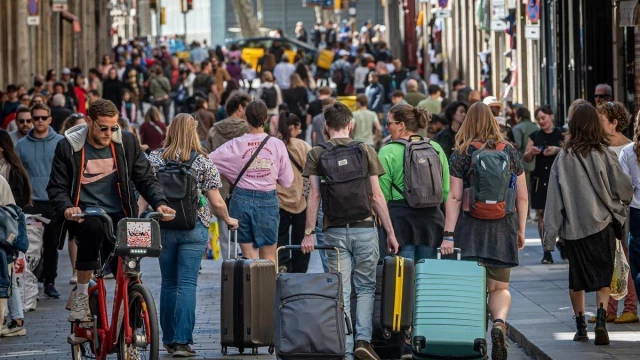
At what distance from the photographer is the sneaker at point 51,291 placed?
15.0m

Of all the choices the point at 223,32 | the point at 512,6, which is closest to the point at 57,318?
the point at 512,6

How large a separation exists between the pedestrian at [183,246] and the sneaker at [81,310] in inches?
45.7

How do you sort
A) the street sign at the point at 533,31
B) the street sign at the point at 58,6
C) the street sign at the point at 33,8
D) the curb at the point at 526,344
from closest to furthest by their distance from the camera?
the curb at the point at 526,344 → the street sign at the point at 533,31 → the street sign at the point at 33,8 → the street sign at the point at 58,6

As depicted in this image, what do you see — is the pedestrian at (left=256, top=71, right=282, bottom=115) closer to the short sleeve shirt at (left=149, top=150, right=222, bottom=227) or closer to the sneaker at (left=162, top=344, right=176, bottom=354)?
the short sleeve shirt at (left=149, top=150, right=222, bottom=227)

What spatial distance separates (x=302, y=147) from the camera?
48.2ft

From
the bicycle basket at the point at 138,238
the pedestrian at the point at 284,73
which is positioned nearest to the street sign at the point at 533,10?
the pedestrian at the point at 284,73

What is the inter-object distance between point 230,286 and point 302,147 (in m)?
4.13

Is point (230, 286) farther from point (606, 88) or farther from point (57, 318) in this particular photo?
point (606, 88)

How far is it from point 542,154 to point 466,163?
6.57 metres

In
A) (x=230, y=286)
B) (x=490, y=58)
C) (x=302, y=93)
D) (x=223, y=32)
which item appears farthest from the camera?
(x=223, y=32)

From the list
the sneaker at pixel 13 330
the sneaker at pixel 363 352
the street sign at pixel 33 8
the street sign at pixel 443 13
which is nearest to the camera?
the sneaker at pixel 363 352

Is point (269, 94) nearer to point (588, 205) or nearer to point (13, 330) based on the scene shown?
point (13, 330)

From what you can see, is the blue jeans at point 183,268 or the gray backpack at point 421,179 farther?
the blue jeans at point 183,268

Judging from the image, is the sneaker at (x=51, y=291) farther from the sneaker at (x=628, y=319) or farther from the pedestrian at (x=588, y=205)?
the pedestrian at (x=588, y=205)
